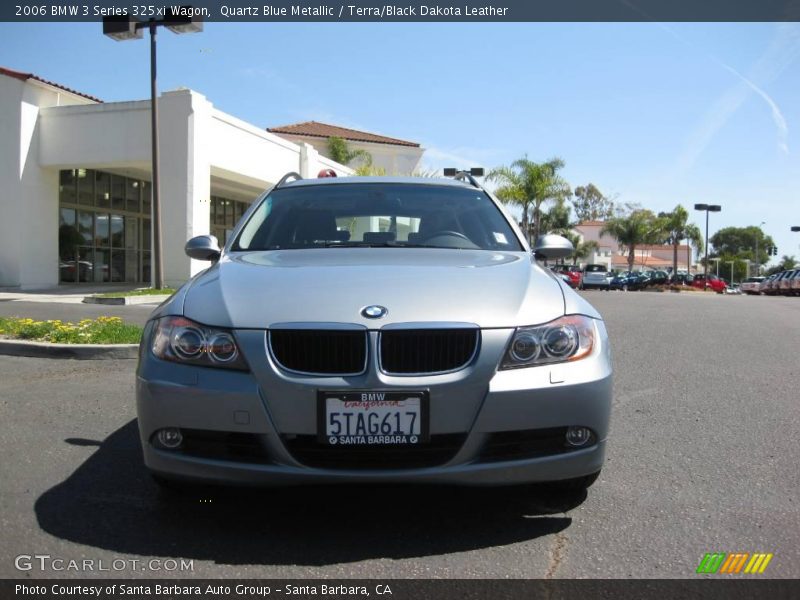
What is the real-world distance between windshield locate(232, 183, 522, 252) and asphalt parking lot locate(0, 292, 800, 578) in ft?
→ 4.53

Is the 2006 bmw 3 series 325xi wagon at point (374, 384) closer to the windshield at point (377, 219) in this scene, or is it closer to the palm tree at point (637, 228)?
the windshield at point (377, 219)

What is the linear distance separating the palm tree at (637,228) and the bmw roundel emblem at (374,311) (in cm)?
6135

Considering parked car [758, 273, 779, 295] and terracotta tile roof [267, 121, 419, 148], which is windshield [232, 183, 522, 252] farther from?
parked car [758, 273, 779, 295]

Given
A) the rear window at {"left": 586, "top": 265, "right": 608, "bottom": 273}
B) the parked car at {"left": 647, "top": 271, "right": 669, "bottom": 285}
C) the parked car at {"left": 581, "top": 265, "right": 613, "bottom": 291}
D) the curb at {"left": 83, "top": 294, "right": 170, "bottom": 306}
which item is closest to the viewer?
the curb at {"left": 83, "top": 294, "right": 170, "bottom": 306}

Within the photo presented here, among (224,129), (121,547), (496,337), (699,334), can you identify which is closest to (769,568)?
(496,337)

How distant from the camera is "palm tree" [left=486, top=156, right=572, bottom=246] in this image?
38750 mm

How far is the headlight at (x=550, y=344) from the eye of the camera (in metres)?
2.67

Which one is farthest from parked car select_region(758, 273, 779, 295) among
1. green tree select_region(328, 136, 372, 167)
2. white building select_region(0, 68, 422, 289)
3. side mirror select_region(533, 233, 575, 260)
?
side mirror select_region(533, 233, 575, 260)

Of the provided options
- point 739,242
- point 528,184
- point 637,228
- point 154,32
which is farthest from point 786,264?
point 154,32

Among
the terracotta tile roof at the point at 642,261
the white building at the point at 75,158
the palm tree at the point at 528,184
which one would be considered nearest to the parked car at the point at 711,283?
the palm tree at the point at 528,184

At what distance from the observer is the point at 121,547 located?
8.72 ft

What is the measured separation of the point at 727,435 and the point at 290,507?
280 cm

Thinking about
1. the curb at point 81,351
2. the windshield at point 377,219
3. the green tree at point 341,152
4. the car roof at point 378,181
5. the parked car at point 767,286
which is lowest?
the parked car at point 767,286

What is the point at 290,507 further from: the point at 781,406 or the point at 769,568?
the point at 781,406
